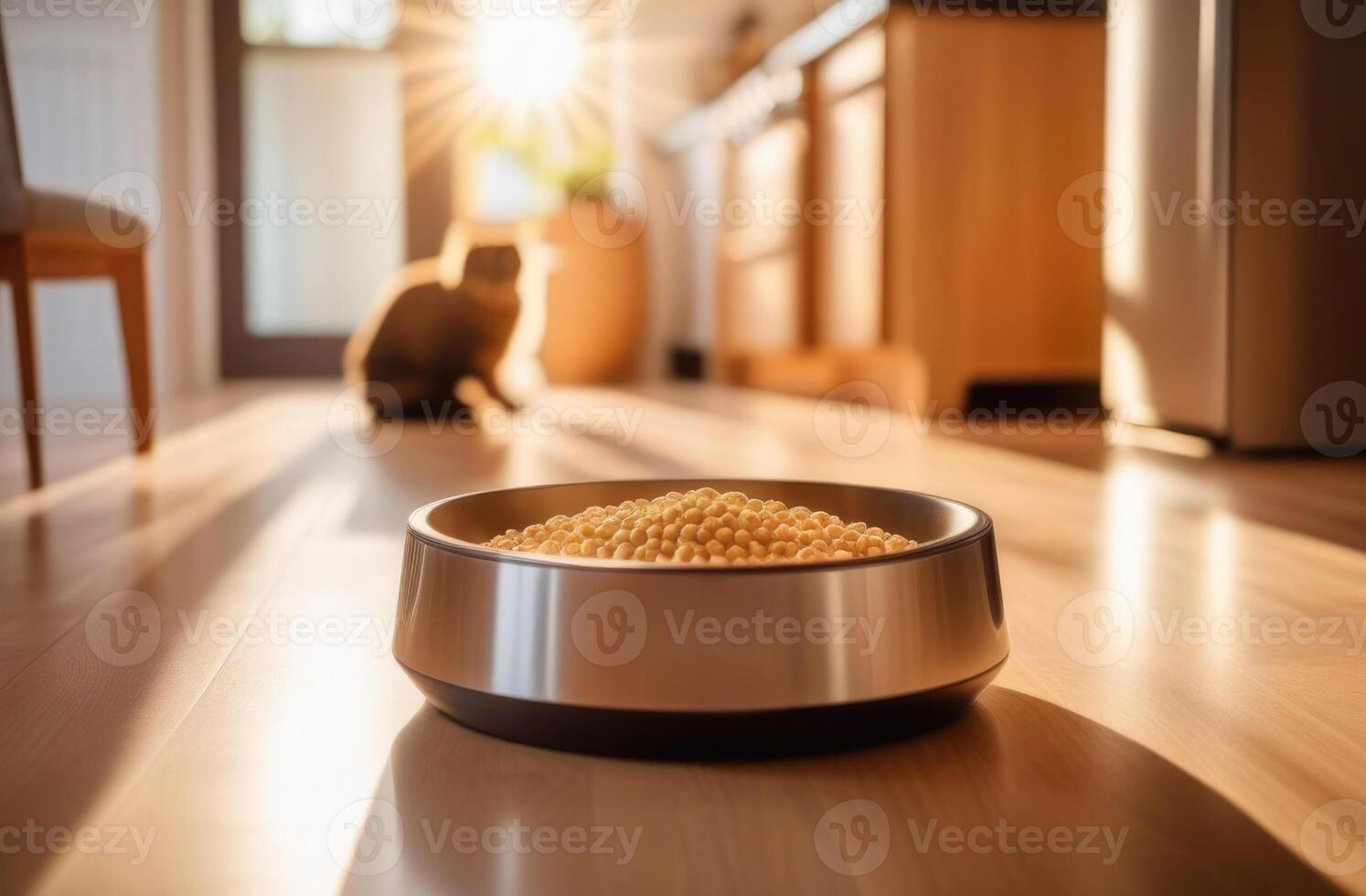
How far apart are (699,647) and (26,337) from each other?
174cm

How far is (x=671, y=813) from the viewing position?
0.63 meters

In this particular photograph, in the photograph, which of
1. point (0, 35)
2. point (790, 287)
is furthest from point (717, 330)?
point (0, 35)

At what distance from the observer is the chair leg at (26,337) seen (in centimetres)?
195

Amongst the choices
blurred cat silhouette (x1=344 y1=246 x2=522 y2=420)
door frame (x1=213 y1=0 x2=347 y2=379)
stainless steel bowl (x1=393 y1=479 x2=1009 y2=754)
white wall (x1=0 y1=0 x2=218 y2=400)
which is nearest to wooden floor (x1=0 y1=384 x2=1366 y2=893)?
stainless steel bowl (x1=393 y1=479 x2=1009 y2=754)

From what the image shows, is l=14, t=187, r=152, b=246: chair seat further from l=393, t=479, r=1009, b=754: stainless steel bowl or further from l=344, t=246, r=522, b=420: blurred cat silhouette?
l=393, t=479, r=1009, b=754: stainless steel bowl

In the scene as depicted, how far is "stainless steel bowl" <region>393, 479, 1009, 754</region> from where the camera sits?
2.21ft

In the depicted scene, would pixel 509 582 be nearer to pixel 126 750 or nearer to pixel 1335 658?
pixel 126 750

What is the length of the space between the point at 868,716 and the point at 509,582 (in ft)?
0.70

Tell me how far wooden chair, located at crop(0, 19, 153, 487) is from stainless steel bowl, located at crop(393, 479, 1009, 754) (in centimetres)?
150

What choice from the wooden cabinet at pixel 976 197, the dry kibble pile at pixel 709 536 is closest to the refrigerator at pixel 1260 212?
the wooden cabinet at pixel 976 197

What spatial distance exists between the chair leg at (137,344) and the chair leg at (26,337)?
14.6 inches

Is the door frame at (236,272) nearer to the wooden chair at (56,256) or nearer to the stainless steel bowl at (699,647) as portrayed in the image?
the wooden chair at (56,256)

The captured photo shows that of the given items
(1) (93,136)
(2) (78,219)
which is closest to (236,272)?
(1) (93,136)

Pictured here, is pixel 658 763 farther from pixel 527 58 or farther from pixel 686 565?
pixel 527 58
